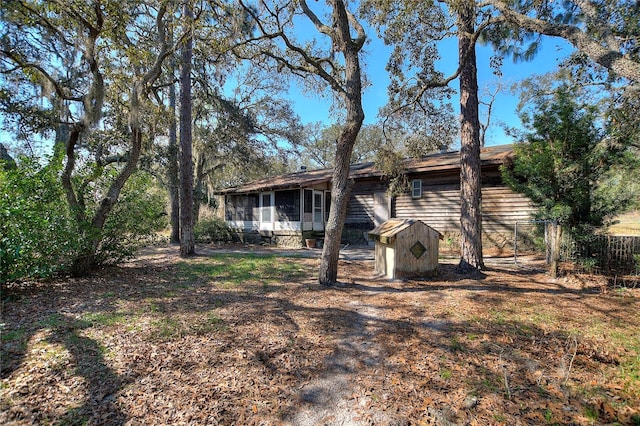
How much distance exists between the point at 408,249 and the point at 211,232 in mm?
12796

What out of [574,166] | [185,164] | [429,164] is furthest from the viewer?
[429,164]

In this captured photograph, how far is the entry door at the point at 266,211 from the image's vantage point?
16125 mm

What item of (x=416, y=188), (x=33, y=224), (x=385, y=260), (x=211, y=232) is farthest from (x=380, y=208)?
(x=33, y=224)

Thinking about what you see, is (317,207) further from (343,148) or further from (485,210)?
(343,148)

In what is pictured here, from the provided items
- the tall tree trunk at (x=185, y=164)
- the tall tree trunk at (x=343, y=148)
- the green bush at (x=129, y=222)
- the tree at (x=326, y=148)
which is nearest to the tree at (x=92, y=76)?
the green bush at (x=129, y=222)

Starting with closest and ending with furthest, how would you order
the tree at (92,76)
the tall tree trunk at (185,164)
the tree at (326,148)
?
the tree at (92,76) < the tall tree trunk at (185,164) < the tree at (326,148)

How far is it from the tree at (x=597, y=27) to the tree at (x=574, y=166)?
1388 millimetres

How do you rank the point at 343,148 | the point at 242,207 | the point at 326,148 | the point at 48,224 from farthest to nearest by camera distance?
the point at 326,148 < the point at 242,207 < the point at 343,148 < the point at 48,224

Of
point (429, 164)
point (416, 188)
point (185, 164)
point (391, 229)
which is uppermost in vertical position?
point (429, 164)

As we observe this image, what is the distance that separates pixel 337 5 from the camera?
6.30m

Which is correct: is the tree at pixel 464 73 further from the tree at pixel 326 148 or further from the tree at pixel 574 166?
the tree at pixel 326 148

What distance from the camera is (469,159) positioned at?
7.66 metres

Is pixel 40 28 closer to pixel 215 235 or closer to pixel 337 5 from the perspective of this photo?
pixel 337 5

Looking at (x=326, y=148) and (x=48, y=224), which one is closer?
(x=48, y=224)
